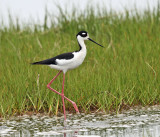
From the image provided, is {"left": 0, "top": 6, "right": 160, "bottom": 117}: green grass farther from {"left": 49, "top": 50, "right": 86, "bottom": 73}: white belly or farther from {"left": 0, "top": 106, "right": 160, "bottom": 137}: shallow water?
{"left": 49, "top": 50, "right": 86, "bottom": 73}: white belly

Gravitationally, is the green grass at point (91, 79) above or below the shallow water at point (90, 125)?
above

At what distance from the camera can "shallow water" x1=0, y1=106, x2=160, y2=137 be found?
6180mm

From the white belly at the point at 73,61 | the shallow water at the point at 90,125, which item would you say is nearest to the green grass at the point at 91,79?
the shallow water at the point at 90,125

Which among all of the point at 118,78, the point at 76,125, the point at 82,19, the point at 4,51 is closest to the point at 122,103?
the point at 118,78

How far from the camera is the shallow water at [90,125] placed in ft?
20.3

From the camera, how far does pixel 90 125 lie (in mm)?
6707

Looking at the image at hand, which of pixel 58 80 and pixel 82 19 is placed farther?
pixel 82 19

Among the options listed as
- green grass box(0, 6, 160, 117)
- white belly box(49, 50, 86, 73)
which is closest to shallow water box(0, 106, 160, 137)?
green grass box(0, 6, 160, 117)

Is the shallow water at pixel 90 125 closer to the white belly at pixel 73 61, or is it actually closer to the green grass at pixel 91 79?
the green grass at pixel 91 79

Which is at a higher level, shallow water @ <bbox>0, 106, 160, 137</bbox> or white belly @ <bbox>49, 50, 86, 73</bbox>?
white belly @ <bbox>49, 50, 86, 73</bbox>

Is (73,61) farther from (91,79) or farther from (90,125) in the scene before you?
(90,125)

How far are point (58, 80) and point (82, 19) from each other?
211 inches

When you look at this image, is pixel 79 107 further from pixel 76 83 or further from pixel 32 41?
pixel 32 41

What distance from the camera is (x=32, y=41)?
500 inches
